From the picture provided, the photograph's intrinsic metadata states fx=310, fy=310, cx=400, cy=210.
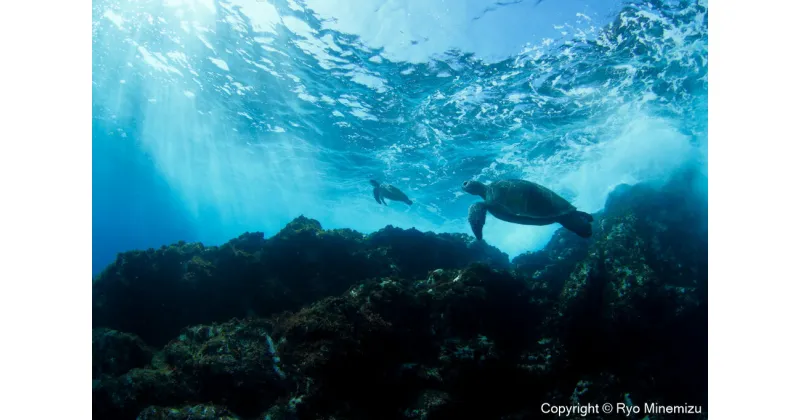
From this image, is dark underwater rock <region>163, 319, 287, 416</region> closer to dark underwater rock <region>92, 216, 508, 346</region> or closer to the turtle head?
dark underwater rock <region>92, 216, 508, 346</region>

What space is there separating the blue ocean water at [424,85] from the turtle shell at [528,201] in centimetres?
511

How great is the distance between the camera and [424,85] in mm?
11672

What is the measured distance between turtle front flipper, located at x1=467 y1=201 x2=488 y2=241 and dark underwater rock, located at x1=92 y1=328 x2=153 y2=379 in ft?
18.1

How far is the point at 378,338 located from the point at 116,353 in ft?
12.3

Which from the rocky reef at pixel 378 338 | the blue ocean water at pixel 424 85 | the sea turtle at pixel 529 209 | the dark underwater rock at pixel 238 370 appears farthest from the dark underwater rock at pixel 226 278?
the blue ocean water at pixel 424 85

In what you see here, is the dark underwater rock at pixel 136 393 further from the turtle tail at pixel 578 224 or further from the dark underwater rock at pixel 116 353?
the turtle tail at pixel 578 224

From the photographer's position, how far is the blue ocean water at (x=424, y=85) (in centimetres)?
880

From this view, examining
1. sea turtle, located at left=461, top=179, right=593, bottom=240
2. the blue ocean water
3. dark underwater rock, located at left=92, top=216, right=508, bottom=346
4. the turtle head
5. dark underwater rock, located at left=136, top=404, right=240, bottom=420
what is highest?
the blue ocean water

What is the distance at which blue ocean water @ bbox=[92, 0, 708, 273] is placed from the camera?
8.80m

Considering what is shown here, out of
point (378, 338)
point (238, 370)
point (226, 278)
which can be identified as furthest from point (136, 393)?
point (226, 278)
